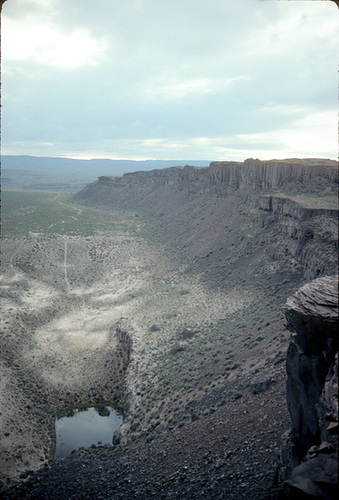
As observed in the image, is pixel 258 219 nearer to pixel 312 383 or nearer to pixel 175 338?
pixel 175 338

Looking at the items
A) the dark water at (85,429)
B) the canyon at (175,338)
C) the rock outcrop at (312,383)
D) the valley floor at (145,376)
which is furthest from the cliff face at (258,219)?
the dark water at (85,429)

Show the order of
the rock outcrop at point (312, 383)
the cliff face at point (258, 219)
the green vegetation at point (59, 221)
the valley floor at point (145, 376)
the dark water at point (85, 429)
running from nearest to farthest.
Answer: the rock outcrop at point (312, 383), the valley floor at point (145, 376), the dark water at point (85, 429), the cliff face at point (258, 219), the green vegetation at point (59, 221)

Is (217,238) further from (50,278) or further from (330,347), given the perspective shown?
(330,347)

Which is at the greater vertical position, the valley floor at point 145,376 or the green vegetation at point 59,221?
the green vegetation at point 59,221

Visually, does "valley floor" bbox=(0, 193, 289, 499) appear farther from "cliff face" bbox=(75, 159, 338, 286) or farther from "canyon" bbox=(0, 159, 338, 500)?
"cliff face" bbox=(75, 159, 338, 286)

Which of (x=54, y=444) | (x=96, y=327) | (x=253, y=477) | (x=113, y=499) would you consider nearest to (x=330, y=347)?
(x=253, y=477)

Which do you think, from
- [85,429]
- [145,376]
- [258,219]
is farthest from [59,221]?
[85,429]

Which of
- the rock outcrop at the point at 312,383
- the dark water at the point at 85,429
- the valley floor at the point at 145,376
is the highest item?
the rock outcrop at the point at 312,383

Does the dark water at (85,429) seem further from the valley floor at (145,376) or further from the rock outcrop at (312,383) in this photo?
the rock outcrop at (312,383)
